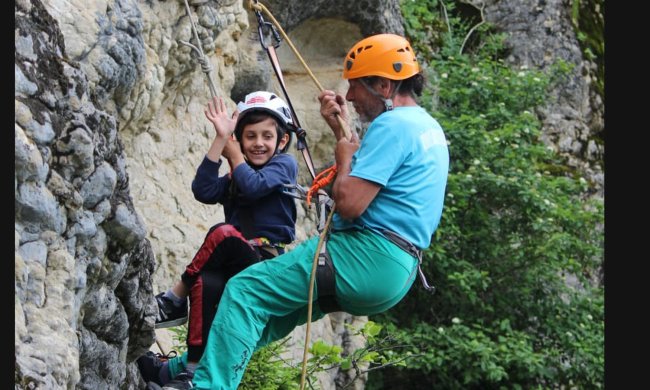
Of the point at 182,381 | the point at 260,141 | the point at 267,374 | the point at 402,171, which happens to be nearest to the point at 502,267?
the point at 267,374

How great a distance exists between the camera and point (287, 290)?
5715 mm

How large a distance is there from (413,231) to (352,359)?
245 centimetres

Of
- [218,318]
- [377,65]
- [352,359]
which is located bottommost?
[352,359]

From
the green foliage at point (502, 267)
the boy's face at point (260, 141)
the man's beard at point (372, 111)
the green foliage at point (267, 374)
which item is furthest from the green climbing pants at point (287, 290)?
the green foliage at point (502, 267)

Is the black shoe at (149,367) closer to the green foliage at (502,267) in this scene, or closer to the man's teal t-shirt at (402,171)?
the man's teal t-shirt at (402,171)

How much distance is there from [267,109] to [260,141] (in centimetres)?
19

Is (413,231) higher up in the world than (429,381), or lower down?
higher up

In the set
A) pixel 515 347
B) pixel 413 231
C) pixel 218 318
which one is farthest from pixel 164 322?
pixel 515 347

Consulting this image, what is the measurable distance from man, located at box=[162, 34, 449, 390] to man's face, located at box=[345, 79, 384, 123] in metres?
0.08

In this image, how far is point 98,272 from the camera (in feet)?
17.3

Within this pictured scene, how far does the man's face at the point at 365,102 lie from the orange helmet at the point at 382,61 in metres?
0.06

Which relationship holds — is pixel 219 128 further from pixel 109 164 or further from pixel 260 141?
pixel 109 164

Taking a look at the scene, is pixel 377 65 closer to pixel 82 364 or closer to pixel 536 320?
pixel 82 364

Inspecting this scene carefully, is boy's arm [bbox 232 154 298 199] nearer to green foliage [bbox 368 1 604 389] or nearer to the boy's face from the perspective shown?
the boy's face
